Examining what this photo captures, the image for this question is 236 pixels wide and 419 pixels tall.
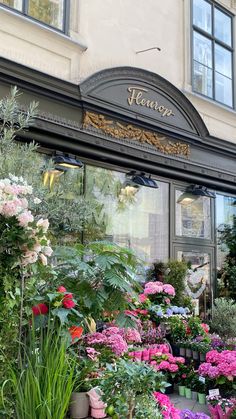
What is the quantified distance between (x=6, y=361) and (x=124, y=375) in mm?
797

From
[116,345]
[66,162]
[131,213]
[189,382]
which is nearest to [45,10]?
[66,162]

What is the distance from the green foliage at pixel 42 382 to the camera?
2.60 m

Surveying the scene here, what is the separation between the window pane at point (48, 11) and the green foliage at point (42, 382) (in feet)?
16.8

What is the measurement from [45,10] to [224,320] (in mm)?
5809

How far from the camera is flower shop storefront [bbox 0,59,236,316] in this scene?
6.28m

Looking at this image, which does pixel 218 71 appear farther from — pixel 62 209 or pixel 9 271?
pixel 9 271

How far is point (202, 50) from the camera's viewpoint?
9297 mm

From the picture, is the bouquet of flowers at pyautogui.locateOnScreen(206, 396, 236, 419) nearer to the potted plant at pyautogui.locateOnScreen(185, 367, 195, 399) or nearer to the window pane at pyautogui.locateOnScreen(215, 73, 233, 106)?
the potted plant at pyautogui.locateOnScreen(185, 367, 195, 399)

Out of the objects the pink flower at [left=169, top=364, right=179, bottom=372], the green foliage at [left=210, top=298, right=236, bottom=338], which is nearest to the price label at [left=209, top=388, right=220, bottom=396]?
the pink flower at [left=169, top=364, right=179, bottom=372]

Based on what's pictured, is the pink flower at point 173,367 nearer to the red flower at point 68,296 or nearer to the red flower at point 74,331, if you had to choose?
the red flower at point 74,331

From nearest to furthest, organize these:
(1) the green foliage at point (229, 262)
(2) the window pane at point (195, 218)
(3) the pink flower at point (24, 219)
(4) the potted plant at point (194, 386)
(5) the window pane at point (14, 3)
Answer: (3) the pink flower at point (24, 219), (4) the potted plant at point (194, 386), (5) the window pane at point (14, 3), (2) the window pane at point (195, 218), (1) the green foliage at point (229, 262)

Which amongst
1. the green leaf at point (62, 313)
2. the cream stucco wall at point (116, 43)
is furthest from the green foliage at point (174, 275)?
the green leaf at point (62, 313)

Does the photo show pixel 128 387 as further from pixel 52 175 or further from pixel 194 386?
pixel 52 175

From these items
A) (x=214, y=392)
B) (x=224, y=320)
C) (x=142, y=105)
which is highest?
(x=142, y=105)
